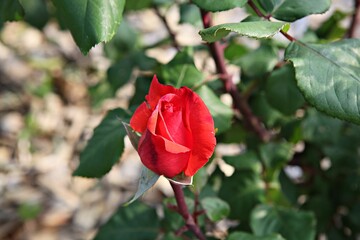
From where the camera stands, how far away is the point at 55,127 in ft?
8.14

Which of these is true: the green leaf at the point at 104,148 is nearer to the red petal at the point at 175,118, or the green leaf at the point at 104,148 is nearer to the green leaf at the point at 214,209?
the green leaf at the point at 214,209

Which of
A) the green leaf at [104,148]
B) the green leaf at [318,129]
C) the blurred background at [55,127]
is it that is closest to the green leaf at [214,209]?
the green leaf at [104,148]

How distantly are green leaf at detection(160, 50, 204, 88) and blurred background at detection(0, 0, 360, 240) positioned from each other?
0.49 metres

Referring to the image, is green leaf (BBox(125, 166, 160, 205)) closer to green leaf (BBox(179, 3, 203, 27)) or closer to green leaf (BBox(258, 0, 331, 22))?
green leaf (BBox(258, 0, 331, 22))

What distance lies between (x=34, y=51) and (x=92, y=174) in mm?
1902

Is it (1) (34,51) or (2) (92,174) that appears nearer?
(2) (92,174)

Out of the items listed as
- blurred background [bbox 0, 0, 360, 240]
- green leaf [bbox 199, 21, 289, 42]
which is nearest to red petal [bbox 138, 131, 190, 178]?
green leaf [bbox 199, 21, 289, 42]

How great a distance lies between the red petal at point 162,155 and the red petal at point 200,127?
0.02 metres

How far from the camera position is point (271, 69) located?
1122 millimetres

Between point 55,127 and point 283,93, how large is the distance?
5.25 feet

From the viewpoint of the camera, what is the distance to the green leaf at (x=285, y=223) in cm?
108

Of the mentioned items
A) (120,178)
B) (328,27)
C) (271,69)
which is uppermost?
(271,69)

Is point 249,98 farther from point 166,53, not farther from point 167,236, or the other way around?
point 166,53

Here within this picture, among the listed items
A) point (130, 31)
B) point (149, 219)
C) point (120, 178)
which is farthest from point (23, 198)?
point (149, 219)
